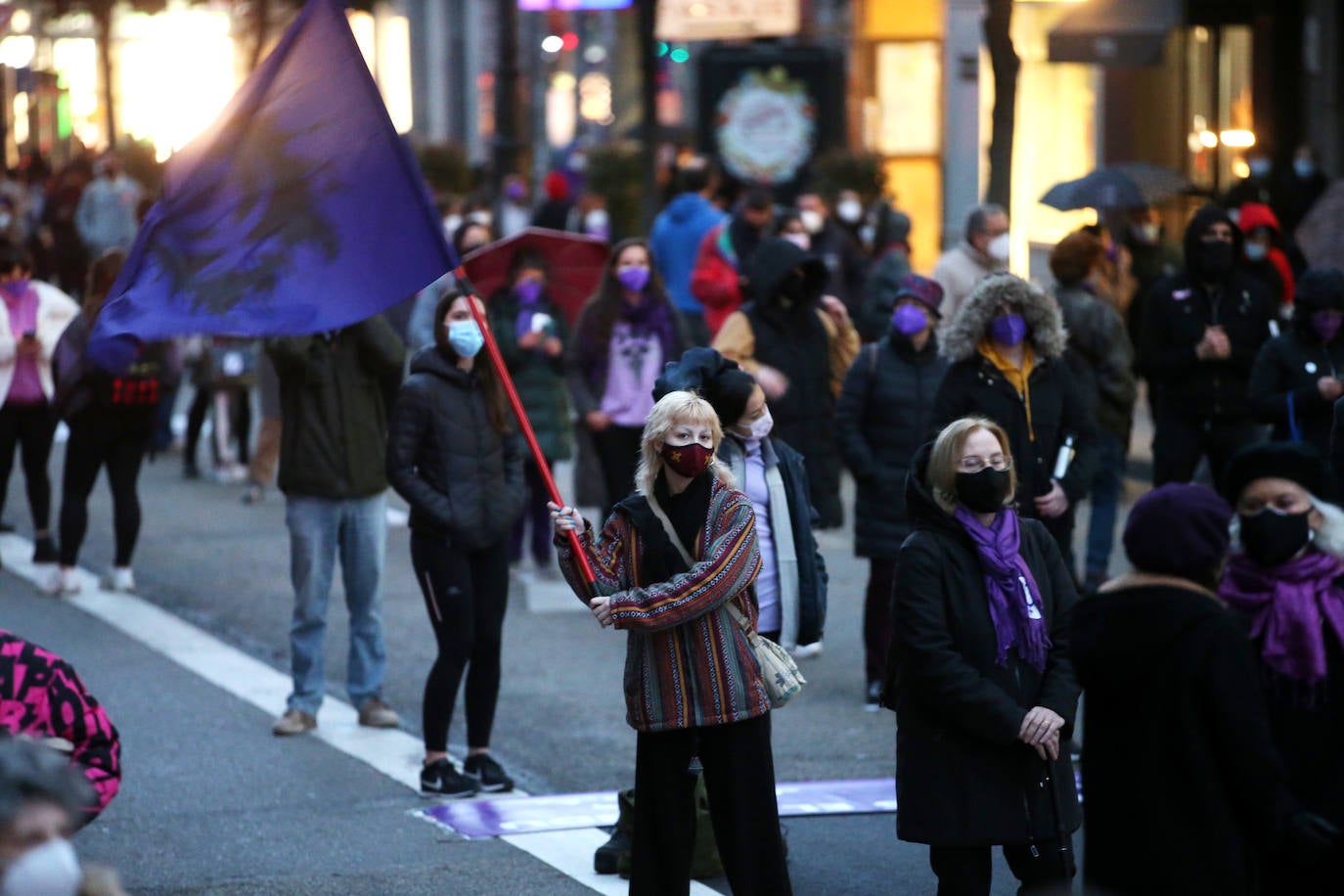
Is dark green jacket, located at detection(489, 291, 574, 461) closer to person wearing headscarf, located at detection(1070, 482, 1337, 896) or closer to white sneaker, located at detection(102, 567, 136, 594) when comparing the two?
white sneaker, located at detection(102, 567, 136, 594)

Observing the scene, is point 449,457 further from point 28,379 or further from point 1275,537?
point 28,379

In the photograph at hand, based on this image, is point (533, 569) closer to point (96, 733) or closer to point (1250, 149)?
point (96, 733)

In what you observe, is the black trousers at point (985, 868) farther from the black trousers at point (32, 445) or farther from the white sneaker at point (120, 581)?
the black trousers at point (32, 445)

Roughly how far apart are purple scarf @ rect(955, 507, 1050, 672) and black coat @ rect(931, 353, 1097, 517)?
2.59m

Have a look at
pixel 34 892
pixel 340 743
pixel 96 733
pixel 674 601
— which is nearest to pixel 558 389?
pixel 340 743

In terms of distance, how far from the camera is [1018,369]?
8508 mm

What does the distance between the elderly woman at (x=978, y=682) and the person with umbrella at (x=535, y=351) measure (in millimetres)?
5966

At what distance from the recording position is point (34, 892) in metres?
3.39

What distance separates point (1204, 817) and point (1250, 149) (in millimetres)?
18952

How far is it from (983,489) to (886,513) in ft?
11.3

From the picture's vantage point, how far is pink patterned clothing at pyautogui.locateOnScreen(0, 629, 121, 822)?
4.43 meters

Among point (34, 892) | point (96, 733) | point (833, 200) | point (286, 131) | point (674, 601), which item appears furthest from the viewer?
point (833, 200)

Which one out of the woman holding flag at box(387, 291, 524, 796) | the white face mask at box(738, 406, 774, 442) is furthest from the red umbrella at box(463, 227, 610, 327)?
the white face mask at box(738, 406, 774, 442)

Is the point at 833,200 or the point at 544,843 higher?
the point at 833,200
